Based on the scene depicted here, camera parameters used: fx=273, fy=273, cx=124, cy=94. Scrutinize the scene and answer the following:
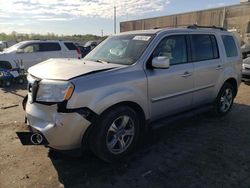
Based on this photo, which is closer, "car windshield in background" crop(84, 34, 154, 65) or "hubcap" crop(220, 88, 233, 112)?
"car windshield in background" crop(84, 34, 154, 65)

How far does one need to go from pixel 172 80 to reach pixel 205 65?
105 centimetres

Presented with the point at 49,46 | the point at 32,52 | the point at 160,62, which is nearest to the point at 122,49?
the point at 160,62

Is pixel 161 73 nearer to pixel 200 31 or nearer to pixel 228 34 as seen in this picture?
pixel 200 31

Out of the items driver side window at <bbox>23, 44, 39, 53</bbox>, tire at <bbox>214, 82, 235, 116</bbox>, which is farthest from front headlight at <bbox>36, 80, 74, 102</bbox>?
driver side window at <bbox>23, 44, 39, 53</bbox>

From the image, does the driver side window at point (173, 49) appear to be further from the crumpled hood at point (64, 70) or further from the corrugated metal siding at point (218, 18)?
the corrugated metal siding at point (218, 18)

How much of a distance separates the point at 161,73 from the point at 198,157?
4.45 feet

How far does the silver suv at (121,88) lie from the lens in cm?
329

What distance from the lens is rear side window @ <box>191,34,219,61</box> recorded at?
496 centimetres

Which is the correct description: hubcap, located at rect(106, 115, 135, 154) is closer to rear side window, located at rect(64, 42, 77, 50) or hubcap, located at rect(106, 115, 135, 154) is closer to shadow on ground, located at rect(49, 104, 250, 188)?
shadow on ground, located at rect(49, 104, 250, 188)

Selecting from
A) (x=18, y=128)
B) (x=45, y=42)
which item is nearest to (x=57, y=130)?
(x=18, y=128)

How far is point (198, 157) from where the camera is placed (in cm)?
397

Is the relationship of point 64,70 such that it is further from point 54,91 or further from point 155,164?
point 155,164

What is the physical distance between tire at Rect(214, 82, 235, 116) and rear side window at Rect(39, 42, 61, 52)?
910 centimetres

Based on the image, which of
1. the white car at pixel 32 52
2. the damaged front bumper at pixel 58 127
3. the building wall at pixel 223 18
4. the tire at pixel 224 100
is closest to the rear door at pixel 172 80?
the tire at pixel 224 100
